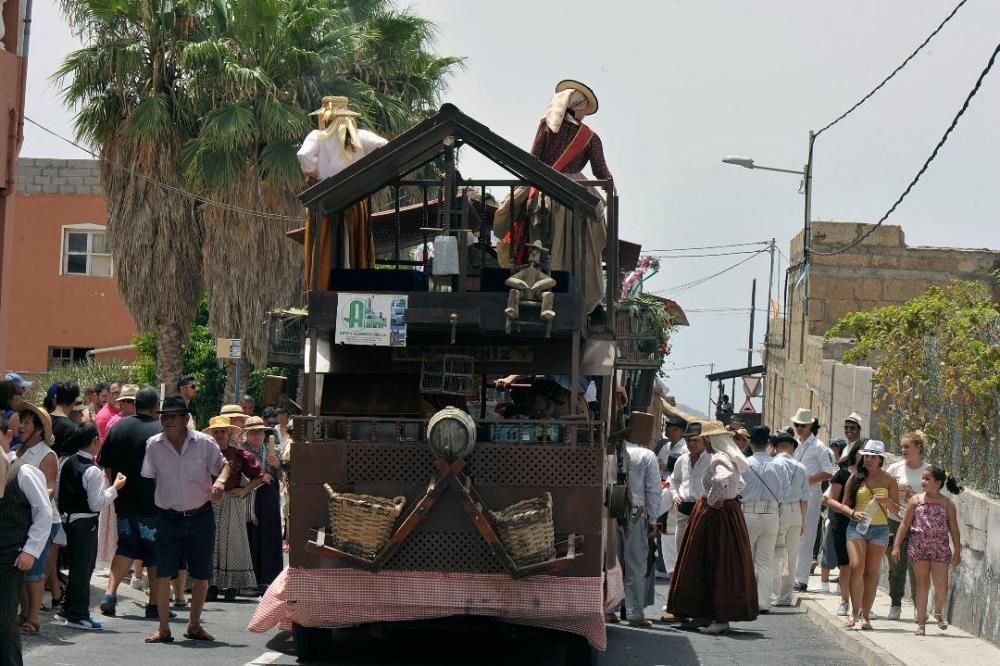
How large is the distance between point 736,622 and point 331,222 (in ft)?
18.7

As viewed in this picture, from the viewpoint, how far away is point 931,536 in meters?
14.5

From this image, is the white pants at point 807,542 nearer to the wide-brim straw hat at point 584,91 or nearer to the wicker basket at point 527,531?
the wide-brim straw hat at point 584,91

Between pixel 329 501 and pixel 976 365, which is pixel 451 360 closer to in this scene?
pixel 329 501

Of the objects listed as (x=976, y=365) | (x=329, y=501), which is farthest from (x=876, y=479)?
(x=329, y=501)

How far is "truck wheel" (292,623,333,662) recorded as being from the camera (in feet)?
38.5

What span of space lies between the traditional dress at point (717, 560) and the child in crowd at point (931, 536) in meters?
1.39

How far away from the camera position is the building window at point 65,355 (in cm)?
4253

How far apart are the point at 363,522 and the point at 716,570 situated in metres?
4.75

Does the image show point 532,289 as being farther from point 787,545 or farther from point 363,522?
point 787,545

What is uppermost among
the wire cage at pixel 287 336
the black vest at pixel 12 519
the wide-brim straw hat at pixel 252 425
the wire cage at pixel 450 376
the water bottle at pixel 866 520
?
the wire cage at pixel 287 336

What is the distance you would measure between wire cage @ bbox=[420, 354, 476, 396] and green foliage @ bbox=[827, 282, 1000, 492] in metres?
5.43

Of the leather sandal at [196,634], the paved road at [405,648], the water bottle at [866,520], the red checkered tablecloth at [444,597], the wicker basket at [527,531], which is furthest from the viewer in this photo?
the water bottle at [866,520]

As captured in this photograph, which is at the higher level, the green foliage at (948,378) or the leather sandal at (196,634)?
the green foliage at (948,378)

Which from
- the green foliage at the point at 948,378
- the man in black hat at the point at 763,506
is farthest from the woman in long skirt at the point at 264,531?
the green foliage at the point at 948,378
